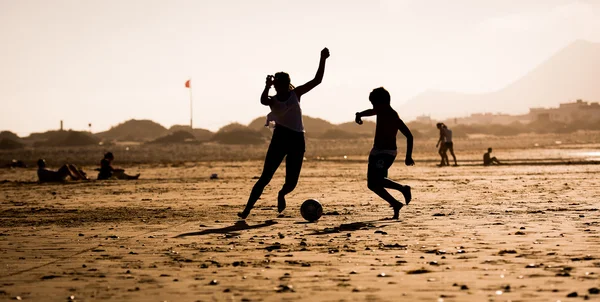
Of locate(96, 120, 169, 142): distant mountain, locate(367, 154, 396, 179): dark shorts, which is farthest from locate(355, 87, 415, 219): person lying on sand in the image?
locate(96, 120, 169, 142): distant mountain

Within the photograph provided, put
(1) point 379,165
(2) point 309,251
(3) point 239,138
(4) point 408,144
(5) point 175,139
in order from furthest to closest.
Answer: (5) point 175,139, (3) point 239,138, (4) point 408,144, (1) point 379,165, (2) point 309,251

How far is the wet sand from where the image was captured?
6379 mm

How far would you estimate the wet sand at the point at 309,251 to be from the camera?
20.9 ft

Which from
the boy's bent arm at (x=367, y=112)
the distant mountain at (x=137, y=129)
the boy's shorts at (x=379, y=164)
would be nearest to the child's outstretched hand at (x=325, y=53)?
the boy's bent arm at (x=367, y=112)

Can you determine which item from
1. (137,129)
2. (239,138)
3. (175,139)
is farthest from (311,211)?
(137,129)

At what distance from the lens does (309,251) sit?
8531 millimetres

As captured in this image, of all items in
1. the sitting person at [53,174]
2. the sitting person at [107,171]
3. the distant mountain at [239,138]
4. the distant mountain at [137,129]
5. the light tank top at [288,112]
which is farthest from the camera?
the distant mountain at [137,129]

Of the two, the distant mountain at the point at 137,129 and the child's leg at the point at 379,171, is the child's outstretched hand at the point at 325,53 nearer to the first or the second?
the child's leg at the point at 379,171

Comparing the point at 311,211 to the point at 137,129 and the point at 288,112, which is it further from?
the point at 137,129

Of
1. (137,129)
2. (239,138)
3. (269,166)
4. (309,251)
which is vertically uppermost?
(137,129)

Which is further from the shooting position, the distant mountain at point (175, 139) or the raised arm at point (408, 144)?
the distant mountain at point (175, 139)

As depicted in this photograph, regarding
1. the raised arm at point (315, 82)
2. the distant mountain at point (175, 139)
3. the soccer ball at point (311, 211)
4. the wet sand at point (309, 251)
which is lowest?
the wet sand at point (309, 251)

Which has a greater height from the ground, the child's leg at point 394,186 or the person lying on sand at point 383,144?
the person lying on sand at point 383,144

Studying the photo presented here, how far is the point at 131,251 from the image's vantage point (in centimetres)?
873
